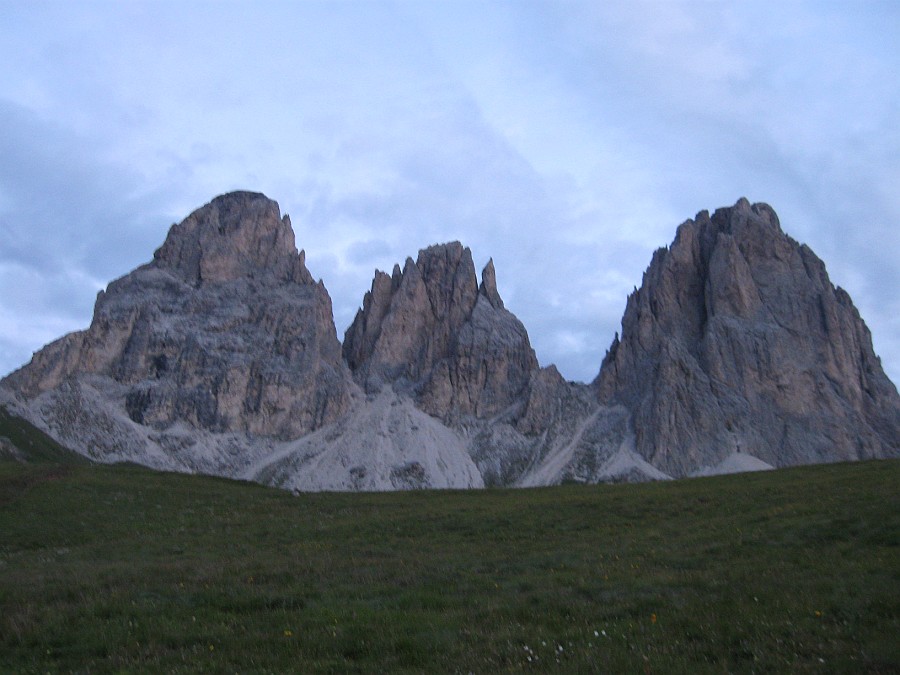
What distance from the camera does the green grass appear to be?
42.0 feet

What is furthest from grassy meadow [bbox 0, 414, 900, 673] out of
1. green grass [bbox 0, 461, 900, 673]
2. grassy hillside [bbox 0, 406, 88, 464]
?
grassy hillside [bbox 0, 406, 88, 464]

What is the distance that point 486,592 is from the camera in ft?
61.8

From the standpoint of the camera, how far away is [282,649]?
1343 centimetres

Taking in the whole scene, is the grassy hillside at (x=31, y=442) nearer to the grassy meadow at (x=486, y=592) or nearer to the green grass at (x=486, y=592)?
the green grass at (x=486, y=592)

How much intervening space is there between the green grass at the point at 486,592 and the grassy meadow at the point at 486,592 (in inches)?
2.8

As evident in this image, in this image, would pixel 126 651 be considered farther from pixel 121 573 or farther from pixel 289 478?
pixel 289 478

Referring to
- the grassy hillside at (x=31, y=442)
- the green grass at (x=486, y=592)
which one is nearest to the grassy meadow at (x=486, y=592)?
the green grass at (x=486, y=592)

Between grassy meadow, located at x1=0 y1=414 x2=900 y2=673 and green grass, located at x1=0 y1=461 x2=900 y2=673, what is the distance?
71 mm

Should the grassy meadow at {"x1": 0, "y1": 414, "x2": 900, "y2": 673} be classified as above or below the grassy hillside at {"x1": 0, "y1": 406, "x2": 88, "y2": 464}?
below

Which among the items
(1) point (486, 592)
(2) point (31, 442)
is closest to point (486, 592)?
(1) point (486, 592)

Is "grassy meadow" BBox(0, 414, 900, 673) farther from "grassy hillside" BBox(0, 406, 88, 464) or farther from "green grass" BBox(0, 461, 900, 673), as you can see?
"grassy hillside" BBox(0, 406, 88, 464)

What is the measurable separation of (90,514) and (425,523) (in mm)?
19639

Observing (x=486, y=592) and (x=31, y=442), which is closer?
(x=486, y=592)

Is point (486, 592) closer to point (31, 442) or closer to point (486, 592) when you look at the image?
point (486, 592)
